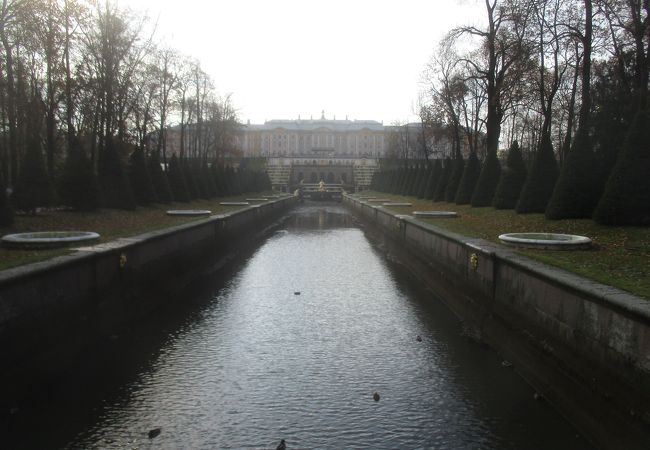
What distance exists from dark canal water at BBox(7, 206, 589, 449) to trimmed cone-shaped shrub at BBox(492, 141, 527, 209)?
1105 centimetres

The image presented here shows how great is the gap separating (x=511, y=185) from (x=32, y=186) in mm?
16812

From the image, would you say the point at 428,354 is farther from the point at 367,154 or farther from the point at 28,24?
the point at 367,154

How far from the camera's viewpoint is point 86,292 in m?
9.51

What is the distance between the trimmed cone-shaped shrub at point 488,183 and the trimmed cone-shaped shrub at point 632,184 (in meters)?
11.9

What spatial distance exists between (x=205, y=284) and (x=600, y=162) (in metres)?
11.3

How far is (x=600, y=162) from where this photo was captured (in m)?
15.9

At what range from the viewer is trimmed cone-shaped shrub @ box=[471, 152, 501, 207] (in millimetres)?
25656

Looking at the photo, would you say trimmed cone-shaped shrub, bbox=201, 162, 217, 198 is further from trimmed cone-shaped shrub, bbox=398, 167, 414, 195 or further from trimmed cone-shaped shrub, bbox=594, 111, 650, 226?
trimmed cone-shaped shrub, bbox=594, 111, 650, 226

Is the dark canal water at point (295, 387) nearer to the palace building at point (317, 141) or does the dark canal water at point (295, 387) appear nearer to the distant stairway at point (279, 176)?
the distant stairway at point (279, 176)

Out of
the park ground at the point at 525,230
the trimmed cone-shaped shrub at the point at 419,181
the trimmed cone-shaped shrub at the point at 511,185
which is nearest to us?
the park ground at the point at 525,230

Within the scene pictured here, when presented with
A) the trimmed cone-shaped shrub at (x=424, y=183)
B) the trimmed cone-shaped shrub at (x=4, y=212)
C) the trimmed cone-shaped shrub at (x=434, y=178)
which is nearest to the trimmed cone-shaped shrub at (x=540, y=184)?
the trimmed cone-shaped shrub at (x=4, y=212)

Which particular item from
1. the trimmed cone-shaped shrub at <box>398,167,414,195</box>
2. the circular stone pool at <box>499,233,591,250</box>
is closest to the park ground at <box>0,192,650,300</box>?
the circular stone pool at <box>499,233,591,250</box>

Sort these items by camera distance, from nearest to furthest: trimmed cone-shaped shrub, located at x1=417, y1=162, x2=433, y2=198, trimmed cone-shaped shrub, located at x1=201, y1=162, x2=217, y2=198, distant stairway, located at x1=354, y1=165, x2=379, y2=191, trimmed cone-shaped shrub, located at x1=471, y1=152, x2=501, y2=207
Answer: trimmed cone-shaped shrub, located at x1=471, y1=152, x2=501, y2=207, trimmed cone-shaped shrub, located at x1=201, y1=162, x2=217, y2=198, trimmed cone-shaped shrub, located at x1=417, y1=162, x2=433, y2=198, distant stairway, located at x1=354, y1=165, x2=379, y2=191

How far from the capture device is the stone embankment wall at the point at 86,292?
7336 mm
